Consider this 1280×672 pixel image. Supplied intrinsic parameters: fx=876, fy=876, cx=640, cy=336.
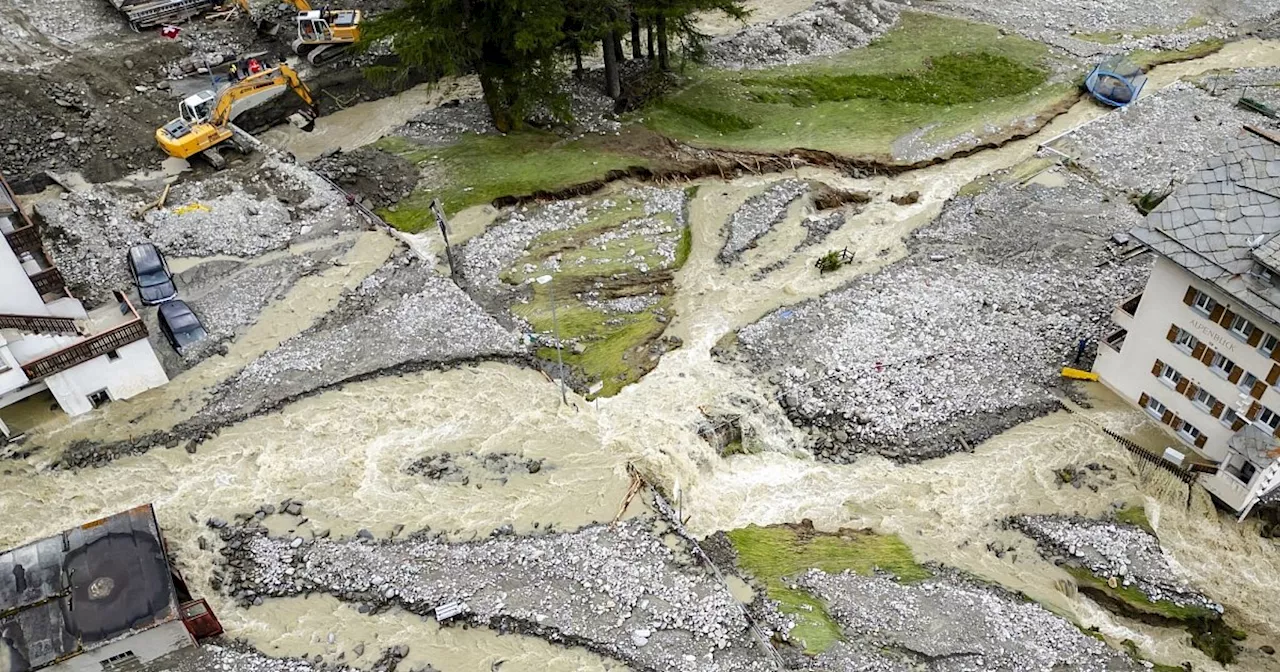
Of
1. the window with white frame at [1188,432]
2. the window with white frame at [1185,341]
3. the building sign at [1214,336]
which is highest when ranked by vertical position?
the building sign at [1214,336]

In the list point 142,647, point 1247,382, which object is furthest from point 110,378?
point 1247,382

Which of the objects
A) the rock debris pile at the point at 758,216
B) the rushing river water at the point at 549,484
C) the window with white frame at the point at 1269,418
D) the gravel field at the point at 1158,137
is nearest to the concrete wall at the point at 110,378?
the rushing river water at the point at 549,484

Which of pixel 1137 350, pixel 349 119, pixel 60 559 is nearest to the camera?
pixel 60 559

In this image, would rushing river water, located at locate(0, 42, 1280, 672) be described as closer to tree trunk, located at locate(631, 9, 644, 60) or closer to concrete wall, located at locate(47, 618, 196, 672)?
concrete wall, located at locate(47, 618, 196, 672)

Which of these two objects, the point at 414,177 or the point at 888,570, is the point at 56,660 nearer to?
the point at 888,570

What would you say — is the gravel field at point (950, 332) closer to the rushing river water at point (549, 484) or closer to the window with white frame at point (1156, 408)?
the rushing river water at point (549, 484)

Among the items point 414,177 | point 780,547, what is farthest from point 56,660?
point 414,177

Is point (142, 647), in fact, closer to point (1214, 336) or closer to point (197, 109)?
point (197, 109)
